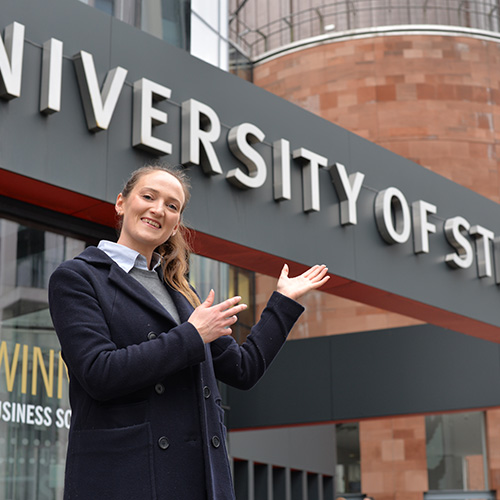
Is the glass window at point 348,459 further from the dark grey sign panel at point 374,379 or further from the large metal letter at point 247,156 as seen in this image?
the large metal letter at point 247,156

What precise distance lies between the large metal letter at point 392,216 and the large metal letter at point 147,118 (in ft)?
10.2

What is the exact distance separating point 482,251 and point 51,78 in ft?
21.5

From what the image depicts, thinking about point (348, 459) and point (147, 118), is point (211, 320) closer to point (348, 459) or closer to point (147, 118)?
point (147, 118)

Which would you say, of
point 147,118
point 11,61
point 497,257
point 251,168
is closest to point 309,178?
point 251,168

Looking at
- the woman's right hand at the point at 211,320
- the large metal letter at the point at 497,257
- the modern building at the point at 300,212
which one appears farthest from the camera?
the large metal letter at the point at 497,257

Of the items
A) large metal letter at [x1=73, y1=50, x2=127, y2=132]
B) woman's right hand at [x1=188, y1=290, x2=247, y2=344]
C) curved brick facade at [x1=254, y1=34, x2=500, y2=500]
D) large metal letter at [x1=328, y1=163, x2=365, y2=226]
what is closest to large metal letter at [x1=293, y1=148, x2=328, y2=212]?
large metal letter at [x1=328, y1=163, x2=365, y2=226]

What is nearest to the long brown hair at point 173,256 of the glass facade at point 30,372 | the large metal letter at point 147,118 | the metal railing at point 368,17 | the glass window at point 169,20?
the large metal letter at point 147,118

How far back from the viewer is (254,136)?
7898 mm

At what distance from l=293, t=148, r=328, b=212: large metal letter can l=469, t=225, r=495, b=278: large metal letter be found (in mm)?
3174

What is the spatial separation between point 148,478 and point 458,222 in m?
8.92

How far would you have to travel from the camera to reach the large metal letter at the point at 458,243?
33.5 feet

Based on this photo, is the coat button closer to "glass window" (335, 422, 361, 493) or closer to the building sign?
the building sign

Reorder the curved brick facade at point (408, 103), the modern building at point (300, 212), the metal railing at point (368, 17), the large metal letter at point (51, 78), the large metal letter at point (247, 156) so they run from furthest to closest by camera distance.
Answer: the metal railing at point (368, 17)
the curved brick facade at point (408, 103)
the large metal letter at point (247, 156)
the modern building at point (300, 212)
the large metal letter at point (51, 78)

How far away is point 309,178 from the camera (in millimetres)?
8398
